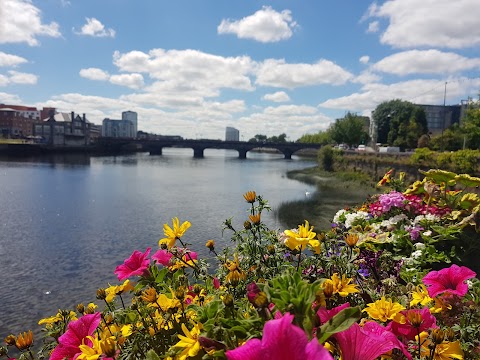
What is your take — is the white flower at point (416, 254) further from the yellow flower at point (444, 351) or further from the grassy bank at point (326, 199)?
the grassy bank at point (326, 199)

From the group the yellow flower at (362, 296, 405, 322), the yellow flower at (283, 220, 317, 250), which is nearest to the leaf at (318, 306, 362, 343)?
the yellow flower at (362, 296, 405, 322)

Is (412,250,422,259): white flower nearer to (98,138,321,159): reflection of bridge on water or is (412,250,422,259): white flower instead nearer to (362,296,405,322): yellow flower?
(362,296,405,322): yellow flower

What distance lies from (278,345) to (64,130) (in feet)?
379

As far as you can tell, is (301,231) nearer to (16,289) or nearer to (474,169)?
(16,289)

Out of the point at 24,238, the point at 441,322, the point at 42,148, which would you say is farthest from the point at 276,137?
the point at 441,322

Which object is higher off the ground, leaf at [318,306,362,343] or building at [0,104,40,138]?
building at [0,104,40,138]

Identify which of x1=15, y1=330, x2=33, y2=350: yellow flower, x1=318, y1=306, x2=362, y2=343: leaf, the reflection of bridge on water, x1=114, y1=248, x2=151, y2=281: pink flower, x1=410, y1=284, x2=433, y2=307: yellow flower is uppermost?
the reflection of bridge on water

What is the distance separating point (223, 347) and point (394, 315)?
31.5 inches

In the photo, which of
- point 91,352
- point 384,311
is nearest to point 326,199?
point 384,311

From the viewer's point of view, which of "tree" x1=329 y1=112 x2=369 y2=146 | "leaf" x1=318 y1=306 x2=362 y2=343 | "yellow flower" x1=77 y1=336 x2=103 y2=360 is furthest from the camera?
"tree" x1=329 y1=112 x2=369 y2=146

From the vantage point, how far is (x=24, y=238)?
16.0 meters

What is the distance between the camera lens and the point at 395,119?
8012cm

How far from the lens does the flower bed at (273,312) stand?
3.80ft

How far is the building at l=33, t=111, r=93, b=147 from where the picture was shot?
98688 mm
